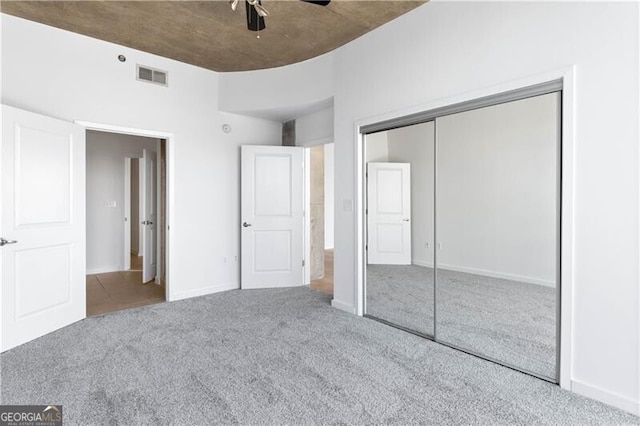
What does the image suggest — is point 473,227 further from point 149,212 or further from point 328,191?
point 328,191

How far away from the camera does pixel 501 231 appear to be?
3.10m

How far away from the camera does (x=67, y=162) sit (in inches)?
140

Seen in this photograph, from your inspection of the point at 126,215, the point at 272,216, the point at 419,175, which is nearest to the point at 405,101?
the point at 419,175

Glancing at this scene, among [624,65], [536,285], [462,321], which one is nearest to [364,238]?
[462,321]

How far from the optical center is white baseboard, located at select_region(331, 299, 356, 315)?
3895mm

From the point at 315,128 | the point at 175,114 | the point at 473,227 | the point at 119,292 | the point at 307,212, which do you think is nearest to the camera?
the point at 473,227

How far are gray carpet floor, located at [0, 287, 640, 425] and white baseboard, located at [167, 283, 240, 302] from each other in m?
0.85

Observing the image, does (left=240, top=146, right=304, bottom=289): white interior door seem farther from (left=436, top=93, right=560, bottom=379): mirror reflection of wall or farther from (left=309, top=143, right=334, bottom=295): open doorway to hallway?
(left=436, top=93, right=560, bottom=379): mirror reflection of wall

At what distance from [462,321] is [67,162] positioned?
4.32 metres

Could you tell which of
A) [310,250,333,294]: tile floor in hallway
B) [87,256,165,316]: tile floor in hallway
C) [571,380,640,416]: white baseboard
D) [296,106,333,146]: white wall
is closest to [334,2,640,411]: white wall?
[571,380,640,416]: white baseboard

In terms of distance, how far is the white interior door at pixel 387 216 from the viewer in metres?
3.76

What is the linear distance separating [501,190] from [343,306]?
211cm

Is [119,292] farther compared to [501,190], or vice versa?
[119,292]

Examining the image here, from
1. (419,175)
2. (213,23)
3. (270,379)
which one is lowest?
(270,379)
